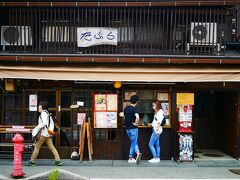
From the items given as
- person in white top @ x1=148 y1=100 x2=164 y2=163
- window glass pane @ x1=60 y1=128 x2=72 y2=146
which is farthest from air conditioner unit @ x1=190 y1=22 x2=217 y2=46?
window glass pane @ x1=60 y1=128 x2=72 y2=146

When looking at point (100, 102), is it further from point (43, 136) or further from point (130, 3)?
point (130, 3)

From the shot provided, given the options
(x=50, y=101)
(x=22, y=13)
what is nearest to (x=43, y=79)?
(x=50, y=101)

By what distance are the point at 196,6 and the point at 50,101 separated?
6171 millimetres

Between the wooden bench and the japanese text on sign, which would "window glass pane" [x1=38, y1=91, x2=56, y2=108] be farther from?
the japanese text on sign

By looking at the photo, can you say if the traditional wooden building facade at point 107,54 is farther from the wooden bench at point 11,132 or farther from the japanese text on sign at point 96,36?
the wooden bench at point 11,132

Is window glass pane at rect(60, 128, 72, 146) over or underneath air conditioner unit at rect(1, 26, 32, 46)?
underneath

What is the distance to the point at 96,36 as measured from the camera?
46.4 feet

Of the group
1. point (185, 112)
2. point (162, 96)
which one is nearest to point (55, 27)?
point (162, 96)

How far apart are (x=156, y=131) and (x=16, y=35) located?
5.99 meters

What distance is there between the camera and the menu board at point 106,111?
47.1 feet

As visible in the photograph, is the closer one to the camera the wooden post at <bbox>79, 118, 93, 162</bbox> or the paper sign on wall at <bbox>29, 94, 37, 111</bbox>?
the wooden post at <bbox>79, 118, 93, 162</bbox>

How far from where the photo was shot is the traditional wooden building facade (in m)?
13.8

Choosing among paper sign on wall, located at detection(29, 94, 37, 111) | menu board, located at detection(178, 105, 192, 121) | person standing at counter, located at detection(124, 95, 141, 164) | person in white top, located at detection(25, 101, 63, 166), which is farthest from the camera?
paper sign on wall, located at detection(29, 94, 37, 111)

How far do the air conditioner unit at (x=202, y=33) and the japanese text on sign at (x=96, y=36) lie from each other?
9.07 feet
